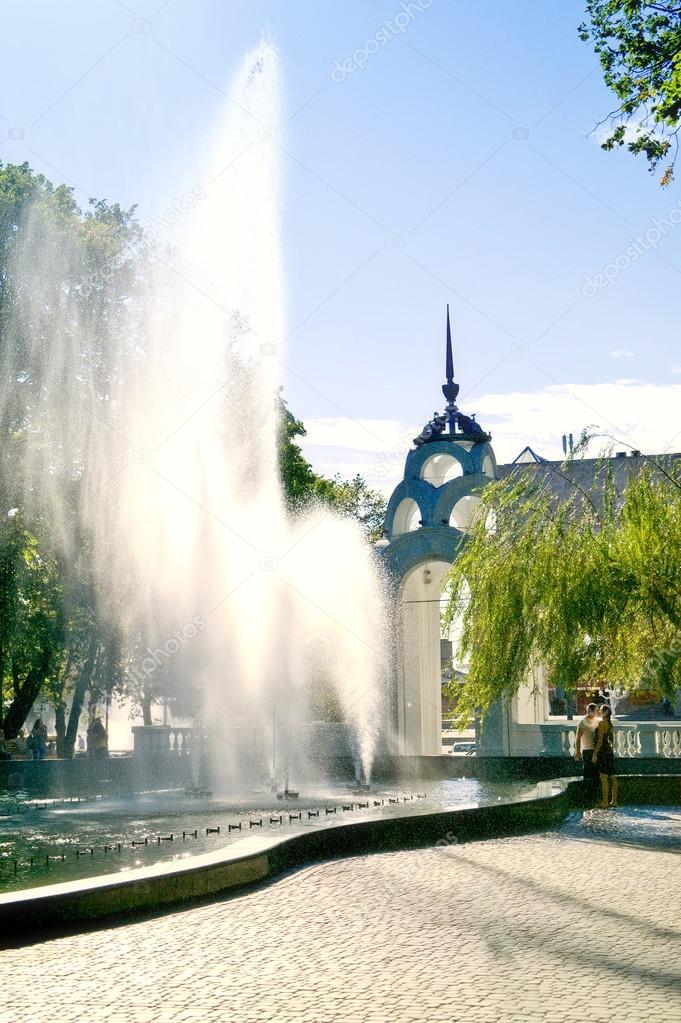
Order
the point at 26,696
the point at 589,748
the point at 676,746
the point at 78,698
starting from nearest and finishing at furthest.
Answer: the point at 589,748, the point at 676,746, the point at 26,696, the point at 78,698

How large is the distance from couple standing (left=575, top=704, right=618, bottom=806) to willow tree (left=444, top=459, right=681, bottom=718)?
3.49 feet

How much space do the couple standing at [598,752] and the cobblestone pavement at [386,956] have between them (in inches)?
250

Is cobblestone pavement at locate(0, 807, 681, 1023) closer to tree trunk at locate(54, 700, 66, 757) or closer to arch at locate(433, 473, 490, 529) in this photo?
arch at locate(433, 473, 490, 529)

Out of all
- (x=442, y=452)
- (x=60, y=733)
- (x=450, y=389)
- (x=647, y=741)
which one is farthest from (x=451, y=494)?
(x=60, y=733)

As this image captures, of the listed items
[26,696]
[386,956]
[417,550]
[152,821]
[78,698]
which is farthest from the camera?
[78,698]

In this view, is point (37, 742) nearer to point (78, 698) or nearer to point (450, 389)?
point (78, 698)

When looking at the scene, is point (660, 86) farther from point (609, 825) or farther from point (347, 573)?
point (347, 573)

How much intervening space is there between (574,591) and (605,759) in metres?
2.51

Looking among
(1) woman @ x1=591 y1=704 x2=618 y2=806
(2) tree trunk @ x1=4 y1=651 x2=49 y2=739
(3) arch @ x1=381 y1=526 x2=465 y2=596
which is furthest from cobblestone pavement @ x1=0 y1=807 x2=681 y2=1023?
(2) tree trunk @ x1=4 y1=651 x2=49 y2=739

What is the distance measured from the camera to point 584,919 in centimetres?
829

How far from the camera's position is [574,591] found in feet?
58.3

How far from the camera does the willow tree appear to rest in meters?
17.5

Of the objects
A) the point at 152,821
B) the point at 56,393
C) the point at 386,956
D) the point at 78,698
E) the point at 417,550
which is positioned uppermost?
the point at 56,393

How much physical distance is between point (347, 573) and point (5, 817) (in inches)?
440
